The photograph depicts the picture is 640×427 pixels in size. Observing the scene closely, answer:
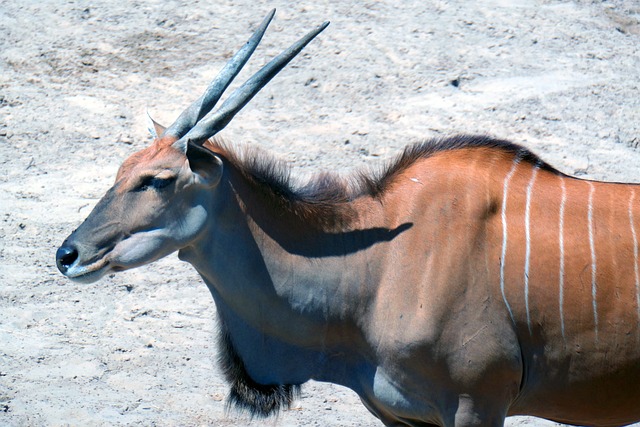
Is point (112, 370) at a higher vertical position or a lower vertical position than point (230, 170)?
lower

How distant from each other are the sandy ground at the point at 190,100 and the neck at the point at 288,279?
114 centimetres

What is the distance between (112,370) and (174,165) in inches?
75.4

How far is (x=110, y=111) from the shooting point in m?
6.95

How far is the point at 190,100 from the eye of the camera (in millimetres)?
6984

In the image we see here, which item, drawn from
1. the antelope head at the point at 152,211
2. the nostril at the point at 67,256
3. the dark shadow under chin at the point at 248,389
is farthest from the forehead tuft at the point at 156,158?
the dark shadow under chin at the point at 248,389

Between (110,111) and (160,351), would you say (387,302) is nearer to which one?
(160,351)

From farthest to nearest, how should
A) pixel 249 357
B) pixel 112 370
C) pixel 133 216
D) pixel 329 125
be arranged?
pixel 329 125, pixel 112 370, pixel 249 357, pixel 133 216

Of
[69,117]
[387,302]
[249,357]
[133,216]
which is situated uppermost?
[133,216]

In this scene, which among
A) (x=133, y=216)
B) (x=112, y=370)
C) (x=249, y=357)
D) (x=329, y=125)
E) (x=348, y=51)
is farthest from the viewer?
(x=348, y=51)

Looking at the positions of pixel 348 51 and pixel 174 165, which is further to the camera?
pixel 348 51

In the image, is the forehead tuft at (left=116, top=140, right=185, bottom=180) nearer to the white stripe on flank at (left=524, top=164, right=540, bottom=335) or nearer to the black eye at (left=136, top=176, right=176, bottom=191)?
the black eye at (left=136, top=176, right=176, bottom=191)

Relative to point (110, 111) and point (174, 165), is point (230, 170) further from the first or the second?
point (110, 111)

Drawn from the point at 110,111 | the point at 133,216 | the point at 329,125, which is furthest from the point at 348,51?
the point at 133,216

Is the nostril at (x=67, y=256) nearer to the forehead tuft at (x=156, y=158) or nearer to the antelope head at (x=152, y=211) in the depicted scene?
the antelope head at (x=152, y=211)
